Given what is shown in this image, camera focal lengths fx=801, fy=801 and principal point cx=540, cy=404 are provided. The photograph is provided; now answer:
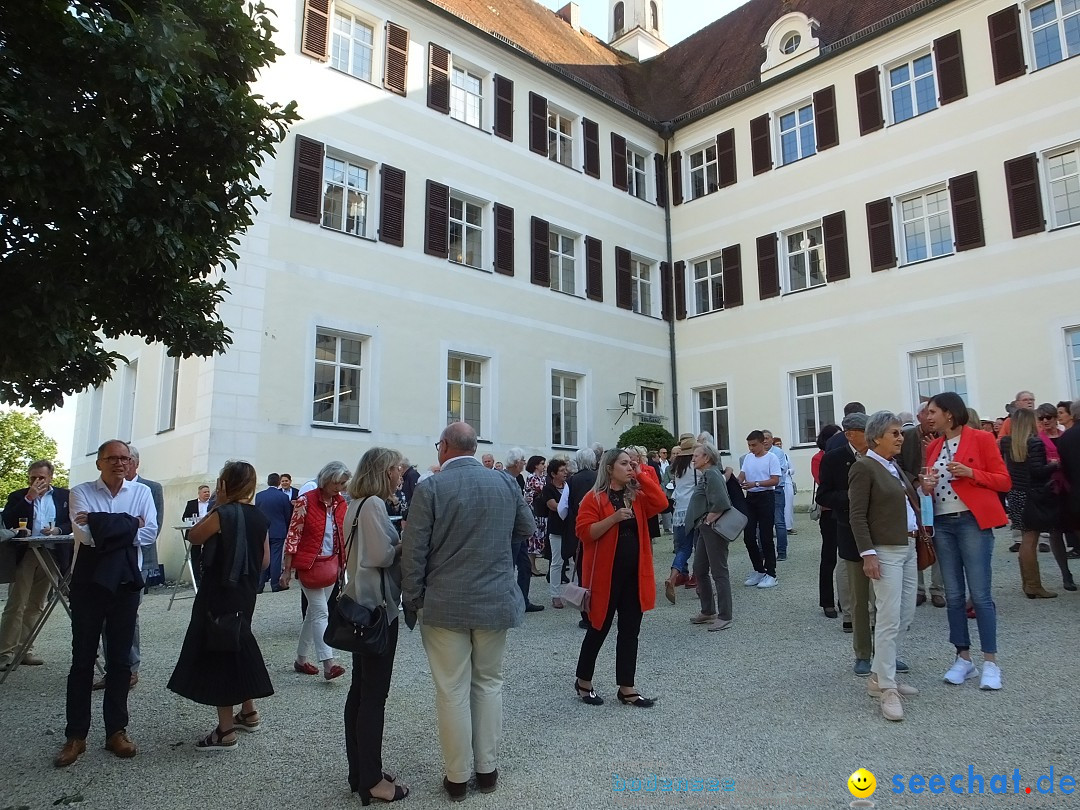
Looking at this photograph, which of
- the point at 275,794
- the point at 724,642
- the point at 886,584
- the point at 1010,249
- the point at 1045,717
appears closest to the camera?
the point at 275,794

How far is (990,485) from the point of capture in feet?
17.3

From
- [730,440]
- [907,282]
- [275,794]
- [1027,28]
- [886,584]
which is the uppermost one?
[1027,28]

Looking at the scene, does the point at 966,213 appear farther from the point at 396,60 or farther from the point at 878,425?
the point at 878,425

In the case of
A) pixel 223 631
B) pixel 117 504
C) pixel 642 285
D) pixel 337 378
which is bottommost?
pixel 223 631

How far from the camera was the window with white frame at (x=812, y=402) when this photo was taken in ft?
62.2

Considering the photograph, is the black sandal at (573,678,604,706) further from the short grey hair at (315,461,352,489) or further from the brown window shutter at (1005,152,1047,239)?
the brown window shutter at (1005,152,1047,239)

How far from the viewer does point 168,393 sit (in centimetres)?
1608

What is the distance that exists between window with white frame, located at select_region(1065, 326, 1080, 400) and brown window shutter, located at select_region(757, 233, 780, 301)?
644cm

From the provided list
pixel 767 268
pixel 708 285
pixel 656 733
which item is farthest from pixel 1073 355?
pixel 656 733

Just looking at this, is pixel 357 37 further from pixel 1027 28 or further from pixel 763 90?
pixel 1027 28

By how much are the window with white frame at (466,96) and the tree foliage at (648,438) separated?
8.01 m

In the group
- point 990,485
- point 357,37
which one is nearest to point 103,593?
point 990,485

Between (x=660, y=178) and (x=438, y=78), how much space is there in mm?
7942

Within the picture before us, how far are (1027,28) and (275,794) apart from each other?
1930cm
